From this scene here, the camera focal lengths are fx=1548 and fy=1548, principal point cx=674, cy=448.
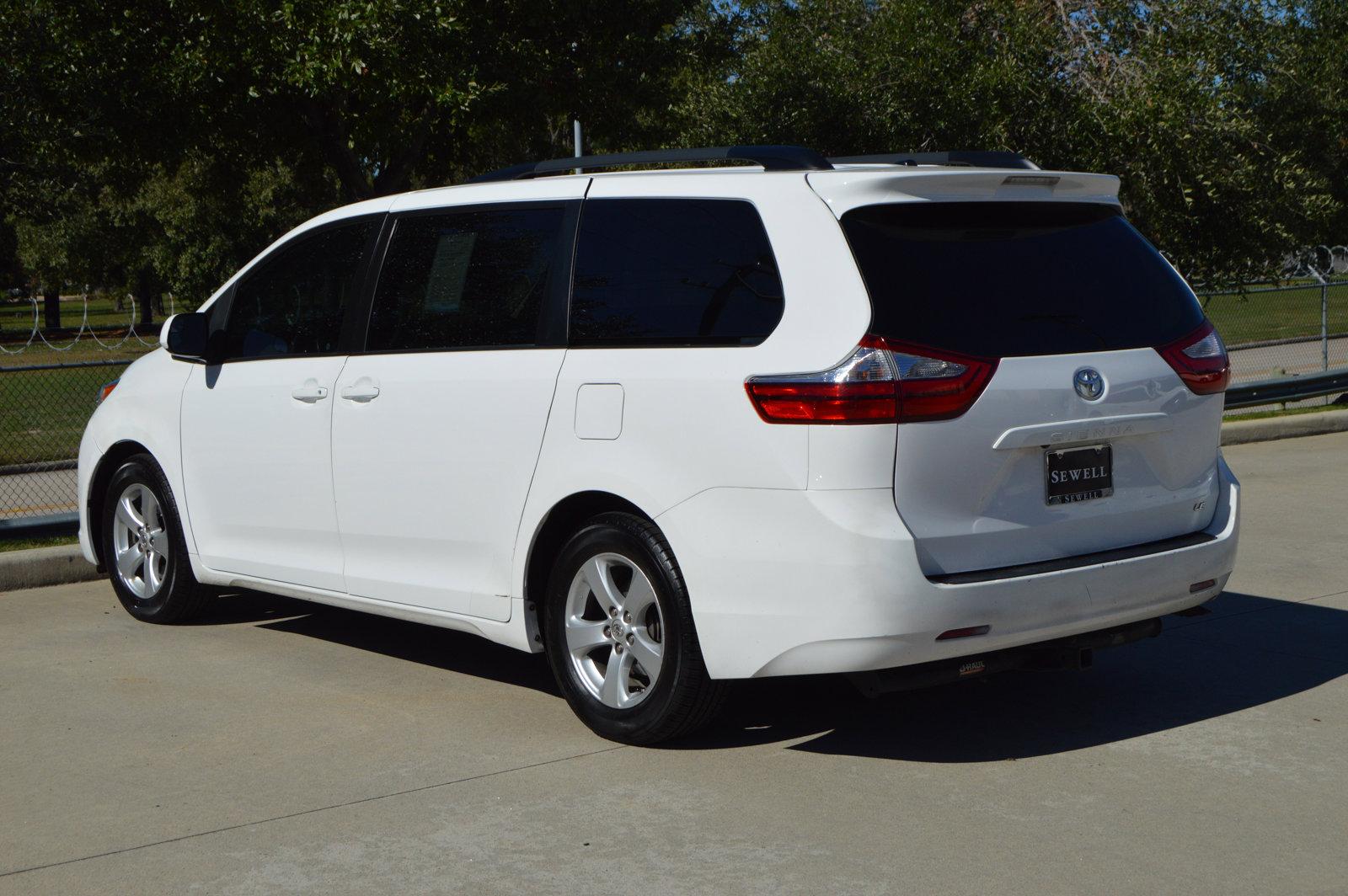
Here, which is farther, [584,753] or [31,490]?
[31,490]

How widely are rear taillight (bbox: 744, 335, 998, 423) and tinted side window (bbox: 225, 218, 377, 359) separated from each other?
2.36 meters

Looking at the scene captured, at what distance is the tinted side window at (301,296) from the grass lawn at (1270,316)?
21909 millimetres

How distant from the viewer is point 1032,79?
17000mm

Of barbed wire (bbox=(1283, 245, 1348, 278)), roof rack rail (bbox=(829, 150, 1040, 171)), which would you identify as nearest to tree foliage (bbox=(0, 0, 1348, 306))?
barbed wire (bbox=(1283, 245, 1348, 278))

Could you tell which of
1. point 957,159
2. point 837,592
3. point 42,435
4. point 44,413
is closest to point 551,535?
point 837,592

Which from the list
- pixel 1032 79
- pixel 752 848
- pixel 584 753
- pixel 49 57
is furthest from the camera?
pixel 1032 79

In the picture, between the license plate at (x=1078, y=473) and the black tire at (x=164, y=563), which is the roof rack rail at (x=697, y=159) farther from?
the black tire at (x=164, y=563)

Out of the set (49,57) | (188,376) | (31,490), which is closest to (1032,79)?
(49,57)

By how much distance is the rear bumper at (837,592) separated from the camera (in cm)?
456

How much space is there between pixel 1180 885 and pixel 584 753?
2.03 m

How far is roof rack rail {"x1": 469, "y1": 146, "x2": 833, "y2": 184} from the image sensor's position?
199 inches

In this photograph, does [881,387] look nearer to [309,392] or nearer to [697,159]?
[697,159]

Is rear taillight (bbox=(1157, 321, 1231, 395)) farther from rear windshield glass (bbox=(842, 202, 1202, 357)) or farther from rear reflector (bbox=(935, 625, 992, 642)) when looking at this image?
rear reflector (bbox=(935, 625, 992, 642))

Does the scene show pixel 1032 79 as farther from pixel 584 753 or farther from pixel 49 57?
pixel 584 753
